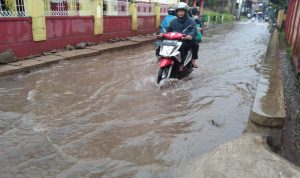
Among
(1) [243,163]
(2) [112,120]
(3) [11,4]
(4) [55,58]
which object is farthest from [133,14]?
(1) [243,163]

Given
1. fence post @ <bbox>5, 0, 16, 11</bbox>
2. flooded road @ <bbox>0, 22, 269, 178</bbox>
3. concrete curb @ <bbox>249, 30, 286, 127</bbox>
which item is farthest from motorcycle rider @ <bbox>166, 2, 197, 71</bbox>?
fence post @ <bbox>5, 0, 16, 11</bbox>

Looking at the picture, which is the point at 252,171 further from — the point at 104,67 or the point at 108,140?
the point at 104,67

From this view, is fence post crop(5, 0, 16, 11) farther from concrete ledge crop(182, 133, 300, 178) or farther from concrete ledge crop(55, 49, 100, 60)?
concrete ledge crop(182, 133, 300, 178)

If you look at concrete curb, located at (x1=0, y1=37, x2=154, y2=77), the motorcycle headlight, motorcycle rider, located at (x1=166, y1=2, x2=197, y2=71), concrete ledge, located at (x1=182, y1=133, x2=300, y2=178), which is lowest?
concrete ledge, located at (x1=182, y1=133, x2=300, y2=178)

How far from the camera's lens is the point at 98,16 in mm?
12102

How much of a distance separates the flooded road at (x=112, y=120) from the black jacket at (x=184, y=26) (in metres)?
1.20

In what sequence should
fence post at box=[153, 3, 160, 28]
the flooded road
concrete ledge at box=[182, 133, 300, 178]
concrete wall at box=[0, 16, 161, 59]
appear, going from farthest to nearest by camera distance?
fence post at box=[153, 3, 160, 28] < concrete wall at box=[0, 16, 161, 59] < the flooded road < concrete ledge at box=[182, 133, 300, 178]

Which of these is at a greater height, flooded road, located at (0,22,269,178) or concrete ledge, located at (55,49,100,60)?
concrete ledge, located at (55,49,100,60)

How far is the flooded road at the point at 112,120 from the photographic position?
363cm

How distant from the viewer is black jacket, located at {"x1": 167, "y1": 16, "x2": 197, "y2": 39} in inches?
280

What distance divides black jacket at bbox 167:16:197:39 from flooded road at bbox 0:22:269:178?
1.20 metres

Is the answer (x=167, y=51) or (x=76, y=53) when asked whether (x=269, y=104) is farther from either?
(x=76, y=53)

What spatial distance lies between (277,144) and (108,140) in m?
2.18

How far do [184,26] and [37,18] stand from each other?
4443mm
